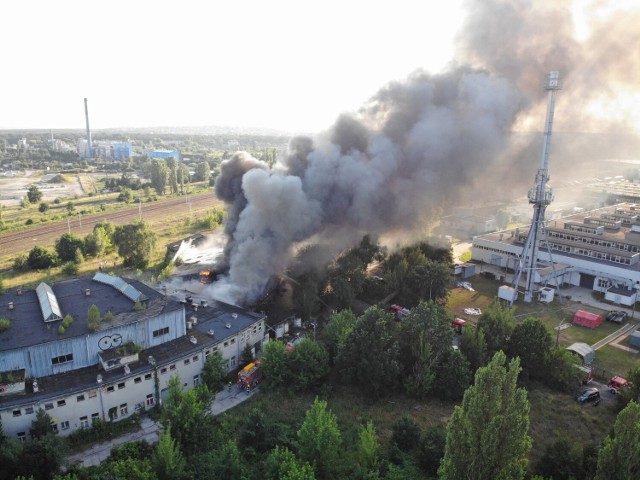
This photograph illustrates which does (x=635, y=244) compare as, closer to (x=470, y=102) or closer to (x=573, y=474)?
(x=470, y=102)

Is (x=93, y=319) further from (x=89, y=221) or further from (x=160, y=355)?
(x=89, y=221)

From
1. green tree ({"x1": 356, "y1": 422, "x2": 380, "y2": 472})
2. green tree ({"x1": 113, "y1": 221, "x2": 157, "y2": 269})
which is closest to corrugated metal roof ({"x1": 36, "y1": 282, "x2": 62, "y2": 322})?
green tree ({"x1": 356, "y1": 422, "x2": 380, "y2": 472})

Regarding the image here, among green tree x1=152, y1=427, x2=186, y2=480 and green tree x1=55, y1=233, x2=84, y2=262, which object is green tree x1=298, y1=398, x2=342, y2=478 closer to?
green tree x1=152, y1=427, x2=186, y2=480

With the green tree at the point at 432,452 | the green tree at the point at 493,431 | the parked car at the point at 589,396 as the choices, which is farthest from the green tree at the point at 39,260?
the parked car at the point at 589,396

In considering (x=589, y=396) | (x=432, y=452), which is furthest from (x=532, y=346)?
(x=432, y=452)

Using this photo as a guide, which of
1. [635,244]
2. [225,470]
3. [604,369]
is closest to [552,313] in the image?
[604,369]

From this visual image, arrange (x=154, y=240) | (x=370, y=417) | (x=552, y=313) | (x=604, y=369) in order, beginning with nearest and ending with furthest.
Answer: (x=370, y=417), (x=604, y=369), (x=552, y=313), (x=154, y=240)
